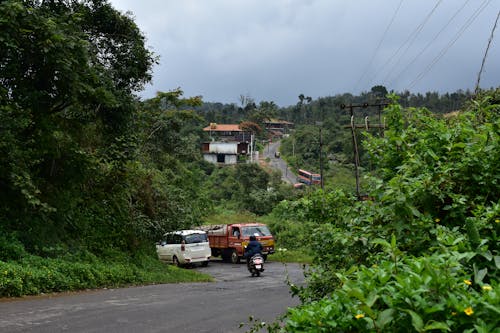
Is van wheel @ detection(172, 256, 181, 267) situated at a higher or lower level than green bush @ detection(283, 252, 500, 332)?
lower

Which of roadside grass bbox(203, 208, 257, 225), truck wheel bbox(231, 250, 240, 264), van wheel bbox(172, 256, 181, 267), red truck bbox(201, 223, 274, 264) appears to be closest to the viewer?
van wheel bbox(172, 256, 181, 267)

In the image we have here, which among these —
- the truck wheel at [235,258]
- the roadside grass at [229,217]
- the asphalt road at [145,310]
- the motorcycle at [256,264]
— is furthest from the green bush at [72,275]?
the roadside grass at [229,217]

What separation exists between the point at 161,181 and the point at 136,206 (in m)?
1.82

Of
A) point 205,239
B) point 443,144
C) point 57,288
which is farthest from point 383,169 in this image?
point 205,239

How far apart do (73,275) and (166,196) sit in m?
8.30

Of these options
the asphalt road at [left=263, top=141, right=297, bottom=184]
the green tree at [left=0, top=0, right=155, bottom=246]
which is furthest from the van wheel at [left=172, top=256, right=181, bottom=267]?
the asphalt road at [left=263, top=141, right=297, bottom=184]

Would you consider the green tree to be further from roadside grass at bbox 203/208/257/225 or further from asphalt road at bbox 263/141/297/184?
asphalt road at bbox 263/141/297/184

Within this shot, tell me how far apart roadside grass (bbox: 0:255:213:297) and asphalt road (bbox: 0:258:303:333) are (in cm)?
47

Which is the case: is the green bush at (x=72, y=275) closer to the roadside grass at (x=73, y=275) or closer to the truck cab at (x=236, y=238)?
the roadside grass at (x=73, y=275)

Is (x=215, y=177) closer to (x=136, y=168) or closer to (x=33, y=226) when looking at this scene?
(x=136, y=168)

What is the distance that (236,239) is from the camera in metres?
29.3

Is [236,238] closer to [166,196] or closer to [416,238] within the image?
[166,196]

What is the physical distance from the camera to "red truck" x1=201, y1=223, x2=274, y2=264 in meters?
28.5

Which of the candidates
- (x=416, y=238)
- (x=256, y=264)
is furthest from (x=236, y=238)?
(x=416, y=238)
